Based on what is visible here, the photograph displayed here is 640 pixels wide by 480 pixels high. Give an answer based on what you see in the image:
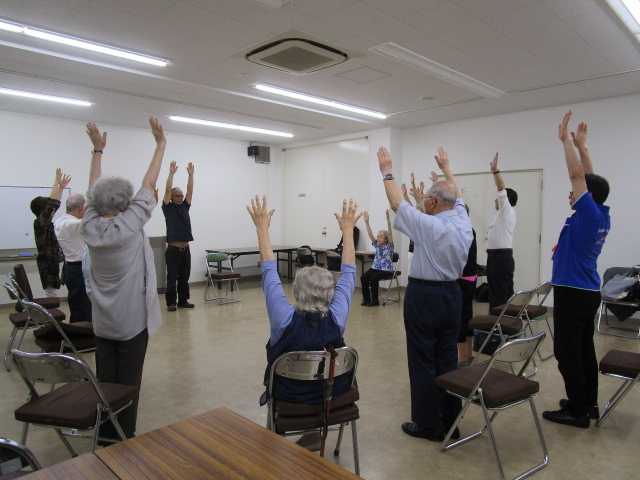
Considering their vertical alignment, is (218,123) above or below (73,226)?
above

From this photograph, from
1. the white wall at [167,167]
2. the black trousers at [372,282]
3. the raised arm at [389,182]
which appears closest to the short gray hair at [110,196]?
the raised arm at [389,182]

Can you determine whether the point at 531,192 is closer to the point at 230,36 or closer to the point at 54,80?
the point at 230,36

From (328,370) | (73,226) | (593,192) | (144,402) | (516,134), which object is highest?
(516,134)

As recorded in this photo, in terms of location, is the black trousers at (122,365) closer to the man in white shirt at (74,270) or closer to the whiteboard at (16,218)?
the man in white shirt at (74,270)

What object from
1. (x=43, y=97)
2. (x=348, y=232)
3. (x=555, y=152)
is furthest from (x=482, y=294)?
(x=43, y=97)

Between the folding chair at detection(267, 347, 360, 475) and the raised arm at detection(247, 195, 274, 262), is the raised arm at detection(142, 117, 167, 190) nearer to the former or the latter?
the raised arm at detection(247, 195, 274, 262)

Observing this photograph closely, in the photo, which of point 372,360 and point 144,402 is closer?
point 144,402

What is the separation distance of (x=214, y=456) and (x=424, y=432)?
1945mm

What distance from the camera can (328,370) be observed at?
1.98 metres

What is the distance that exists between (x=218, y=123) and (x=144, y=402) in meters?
5.55

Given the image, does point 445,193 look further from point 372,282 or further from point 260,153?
point 260,153

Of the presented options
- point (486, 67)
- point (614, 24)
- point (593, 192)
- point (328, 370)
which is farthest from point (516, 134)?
point (328, 370)

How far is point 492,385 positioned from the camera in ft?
8.27

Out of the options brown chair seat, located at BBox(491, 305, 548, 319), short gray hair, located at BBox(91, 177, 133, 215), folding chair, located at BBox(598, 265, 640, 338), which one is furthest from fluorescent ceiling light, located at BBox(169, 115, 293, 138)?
folding chair, located at BBox(598, 265, 640, 338)
